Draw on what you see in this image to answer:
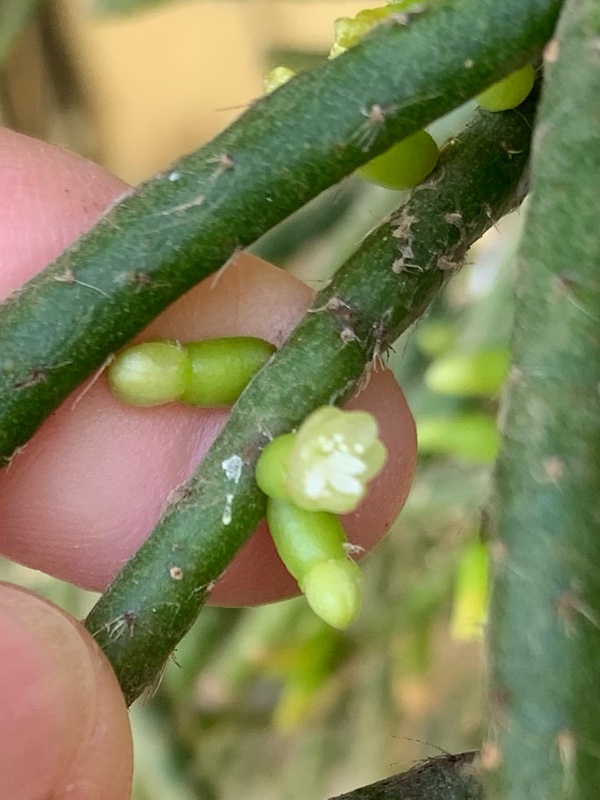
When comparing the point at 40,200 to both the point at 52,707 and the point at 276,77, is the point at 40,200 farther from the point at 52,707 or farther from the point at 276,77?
the point at 52,707

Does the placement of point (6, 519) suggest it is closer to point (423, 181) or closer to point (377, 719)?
point (423, 181)

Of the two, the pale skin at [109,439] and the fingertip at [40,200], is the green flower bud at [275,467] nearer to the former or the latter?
the pale skin at [109,439]

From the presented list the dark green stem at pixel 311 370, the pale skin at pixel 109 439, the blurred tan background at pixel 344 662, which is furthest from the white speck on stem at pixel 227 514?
the blurred tan background at pixel 344 662

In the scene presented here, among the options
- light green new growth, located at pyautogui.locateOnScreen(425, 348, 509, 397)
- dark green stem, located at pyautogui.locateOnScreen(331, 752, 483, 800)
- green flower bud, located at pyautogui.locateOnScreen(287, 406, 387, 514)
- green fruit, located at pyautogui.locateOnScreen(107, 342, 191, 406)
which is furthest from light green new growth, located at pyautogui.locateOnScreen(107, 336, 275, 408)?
light green new growth, located at pyautogui.locateOnScreen(425, 348, 509, 397)

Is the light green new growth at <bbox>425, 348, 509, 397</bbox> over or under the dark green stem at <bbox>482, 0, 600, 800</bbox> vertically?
under

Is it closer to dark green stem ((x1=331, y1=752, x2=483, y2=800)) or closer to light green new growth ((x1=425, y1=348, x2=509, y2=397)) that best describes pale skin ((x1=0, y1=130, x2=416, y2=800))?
dark green stem ((x1=331, y1=752, x2=483, y2=800))

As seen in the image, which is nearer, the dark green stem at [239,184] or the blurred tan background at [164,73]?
the dark green stem at [239,184]

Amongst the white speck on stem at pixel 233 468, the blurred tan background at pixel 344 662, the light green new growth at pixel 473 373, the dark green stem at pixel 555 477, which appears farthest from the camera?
the blurred tan background at pixel 344 662

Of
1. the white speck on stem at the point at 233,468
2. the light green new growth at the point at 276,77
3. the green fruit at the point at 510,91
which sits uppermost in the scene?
the light green new growth at the point at 276,77
